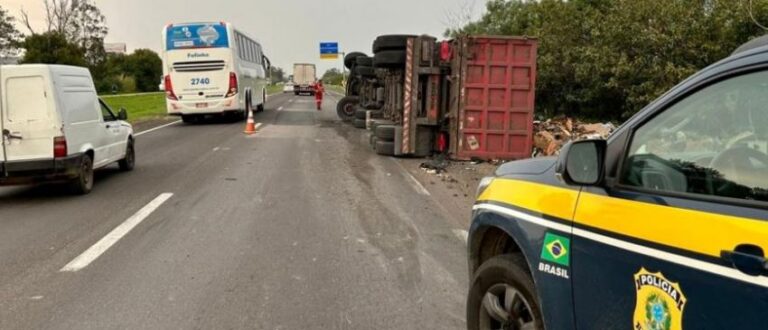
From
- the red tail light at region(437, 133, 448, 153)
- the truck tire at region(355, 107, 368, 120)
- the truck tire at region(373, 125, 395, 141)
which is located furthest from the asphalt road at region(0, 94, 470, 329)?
the truck tire at region(355, 107, 368, 120)

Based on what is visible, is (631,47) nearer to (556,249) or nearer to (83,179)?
(83,179)

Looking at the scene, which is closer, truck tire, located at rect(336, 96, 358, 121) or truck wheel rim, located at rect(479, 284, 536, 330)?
truck wheel rim, located at rect(479, 284, 536, 330)

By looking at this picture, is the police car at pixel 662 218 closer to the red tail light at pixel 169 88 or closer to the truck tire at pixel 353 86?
the red tail light at pixel 169 88

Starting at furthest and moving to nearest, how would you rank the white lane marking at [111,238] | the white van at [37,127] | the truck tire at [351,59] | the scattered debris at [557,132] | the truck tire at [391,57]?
the truck tire at [351,59] < the truck tire at [391,57] < the scattered debris at [557,132] < the white van at [37,127] < the white lane marking at [111,238]

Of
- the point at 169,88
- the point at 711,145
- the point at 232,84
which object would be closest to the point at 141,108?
the point at 169,88

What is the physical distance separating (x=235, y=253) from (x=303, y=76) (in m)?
61.4

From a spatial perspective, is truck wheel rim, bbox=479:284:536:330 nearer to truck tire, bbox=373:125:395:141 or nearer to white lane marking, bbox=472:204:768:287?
white lane marking, bbox=472:204:768:287

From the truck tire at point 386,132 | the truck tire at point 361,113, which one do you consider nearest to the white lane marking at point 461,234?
the truck tire at point 386,132

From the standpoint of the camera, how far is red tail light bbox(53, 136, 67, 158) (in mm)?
8594

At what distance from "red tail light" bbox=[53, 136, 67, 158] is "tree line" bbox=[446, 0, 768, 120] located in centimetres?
1088

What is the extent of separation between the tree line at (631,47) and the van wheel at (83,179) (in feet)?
34.6

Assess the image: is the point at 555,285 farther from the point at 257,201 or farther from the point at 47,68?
the point at 47,68

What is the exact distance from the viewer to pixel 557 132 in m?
14.8

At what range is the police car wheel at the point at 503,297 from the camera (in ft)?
10.1
